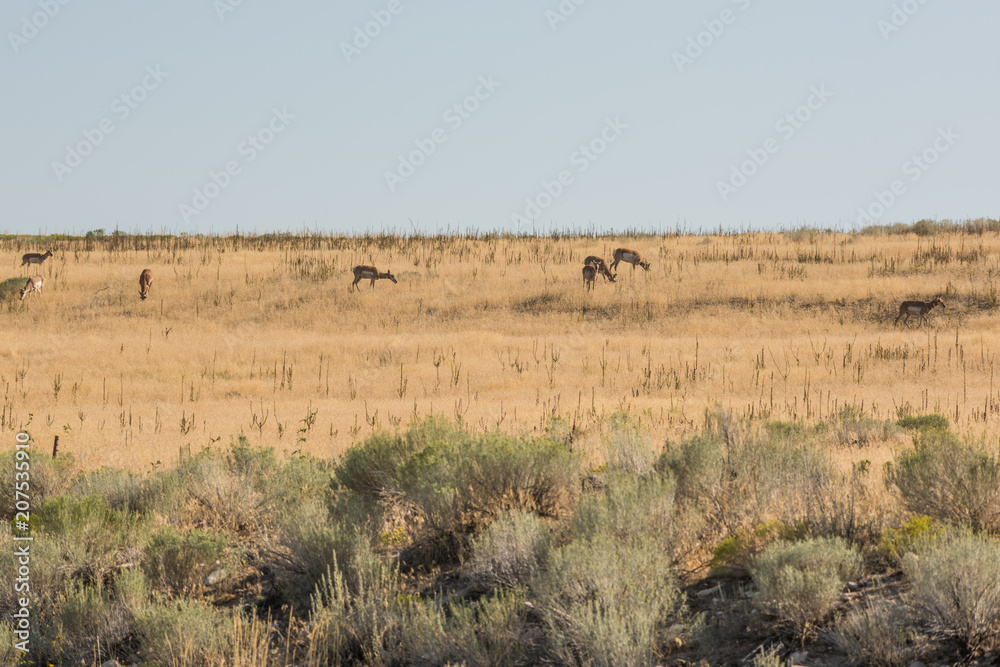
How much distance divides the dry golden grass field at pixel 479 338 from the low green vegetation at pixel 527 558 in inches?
123

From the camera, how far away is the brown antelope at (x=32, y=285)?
2925 cm

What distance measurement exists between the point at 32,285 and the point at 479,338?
54.8 ft

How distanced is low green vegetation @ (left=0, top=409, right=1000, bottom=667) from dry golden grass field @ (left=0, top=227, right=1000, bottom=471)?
3.13 m

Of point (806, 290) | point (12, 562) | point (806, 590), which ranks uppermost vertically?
point (806, 290)

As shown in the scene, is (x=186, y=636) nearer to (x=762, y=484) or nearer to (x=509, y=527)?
(x=509, y=527)

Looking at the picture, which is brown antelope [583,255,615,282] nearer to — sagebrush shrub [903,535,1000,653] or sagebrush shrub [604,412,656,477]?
sagebrush shrub [604,412,656,477]

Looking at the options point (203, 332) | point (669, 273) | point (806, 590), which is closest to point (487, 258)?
point (669, 273)

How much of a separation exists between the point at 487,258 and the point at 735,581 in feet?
93.9

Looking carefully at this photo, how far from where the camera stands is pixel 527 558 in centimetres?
600

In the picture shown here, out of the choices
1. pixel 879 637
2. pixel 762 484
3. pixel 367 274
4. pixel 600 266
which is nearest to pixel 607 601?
pixel 879 637

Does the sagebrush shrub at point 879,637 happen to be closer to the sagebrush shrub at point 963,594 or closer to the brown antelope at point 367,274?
the sagebrush shrub at point 963,594

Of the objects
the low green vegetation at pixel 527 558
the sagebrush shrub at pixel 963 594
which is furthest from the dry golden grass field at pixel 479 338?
the sagebrush shrub at pixel 963 594

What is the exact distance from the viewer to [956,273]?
27750 millimetres

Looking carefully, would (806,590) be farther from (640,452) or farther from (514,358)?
(514,358)
